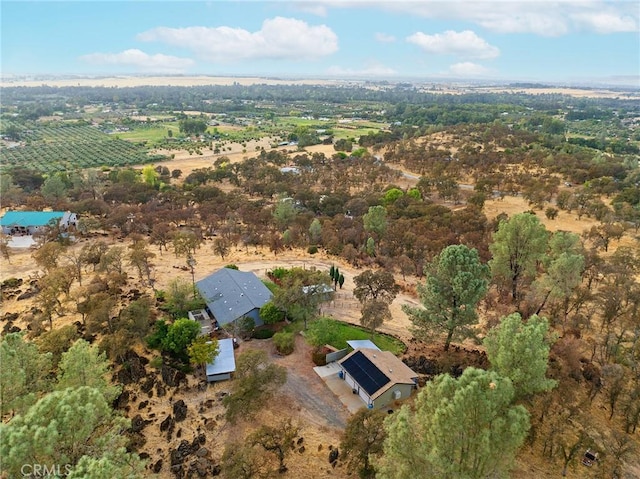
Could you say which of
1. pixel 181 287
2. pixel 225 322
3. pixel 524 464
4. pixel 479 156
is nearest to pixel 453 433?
pixel 524 464

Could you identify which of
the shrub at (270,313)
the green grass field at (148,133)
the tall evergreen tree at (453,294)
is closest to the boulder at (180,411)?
the shrub at (270,313)

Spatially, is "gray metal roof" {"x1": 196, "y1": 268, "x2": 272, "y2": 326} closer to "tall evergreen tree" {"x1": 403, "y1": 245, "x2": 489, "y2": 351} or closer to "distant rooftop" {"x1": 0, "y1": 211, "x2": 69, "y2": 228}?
"tall evergreen tree" {"x1": 403, "y1": 245, "x2": 489, "y2": 351}

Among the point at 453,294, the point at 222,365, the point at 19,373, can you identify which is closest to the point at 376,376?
the point at 453,294

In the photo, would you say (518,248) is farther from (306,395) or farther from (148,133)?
(148,133)

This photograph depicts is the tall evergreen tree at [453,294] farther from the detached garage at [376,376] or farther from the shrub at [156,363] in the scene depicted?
the shrub at [156,363]

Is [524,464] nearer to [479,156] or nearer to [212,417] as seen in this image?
[212,417]

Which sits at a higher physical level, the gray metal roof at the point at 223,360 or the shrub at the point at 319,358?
the gray metal roof at the point at 223,360

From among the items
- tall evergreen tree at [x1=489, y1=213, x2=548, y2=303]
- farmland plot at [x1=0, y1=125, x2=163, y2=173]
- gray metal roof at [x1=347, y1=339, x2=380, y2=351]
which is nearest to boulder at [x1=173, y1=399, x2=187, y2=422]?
gray metal roof at [x1=347, y1=339, x2=380, y2=351]
